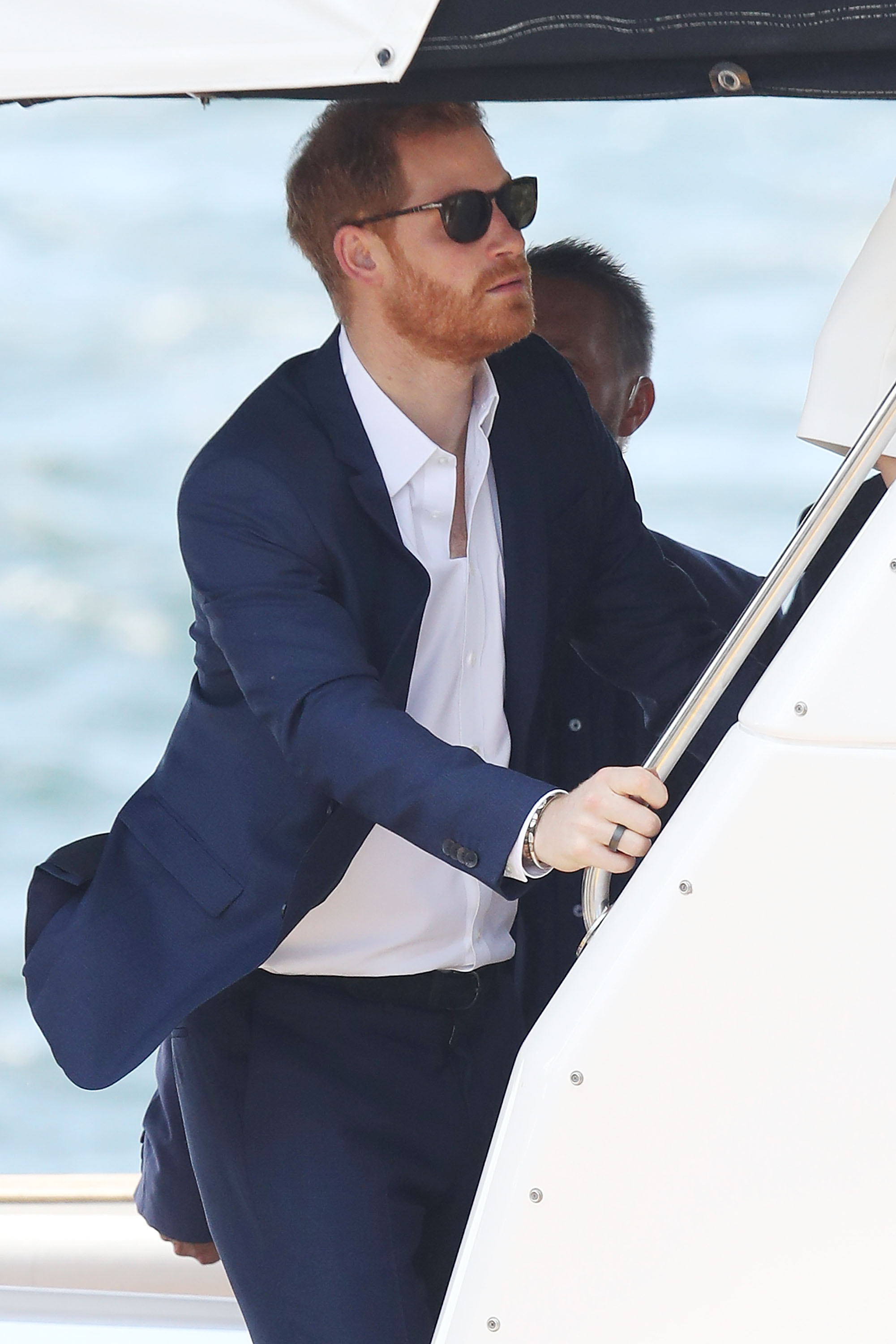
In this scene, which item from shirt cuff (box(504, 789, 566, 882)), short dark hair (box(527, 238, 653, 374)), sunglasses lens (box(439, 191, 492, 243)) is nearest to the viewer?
shirt cuff (box(504, 789, 566, 882))

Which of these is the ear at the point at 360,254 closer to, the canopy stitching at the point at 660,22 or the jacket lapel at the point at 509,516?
the jacket lapel at the point at 509,516

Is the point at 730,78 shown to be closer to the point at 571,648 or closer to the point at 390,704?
the point at 390,704

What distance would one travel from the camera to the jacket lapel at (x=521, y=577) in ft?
6.07

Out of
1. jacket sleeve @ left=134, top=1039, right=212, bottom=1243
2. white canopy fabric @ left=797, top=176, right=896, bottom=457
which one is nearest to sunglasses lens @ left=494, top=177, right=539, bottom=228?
white canopy fabric @ left=797, top=176, right=896, bottom=457

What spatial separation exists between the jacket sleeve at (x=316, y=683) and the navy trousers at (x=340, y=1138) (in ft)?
1.07

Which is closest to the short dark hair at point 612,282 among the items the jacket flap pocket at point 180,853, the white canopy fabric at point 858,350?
the white canopy fabric at point 858,350

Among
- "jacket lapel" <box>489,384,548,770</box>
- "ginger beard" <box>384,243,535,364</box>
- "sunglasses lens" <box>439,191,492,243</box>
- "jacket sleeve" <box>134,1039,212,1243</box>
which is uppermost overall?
"sunglasses lens" <box>439,191,492,243</box>

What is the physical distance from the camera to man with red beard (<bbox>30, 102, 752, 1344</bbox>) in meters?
1.72

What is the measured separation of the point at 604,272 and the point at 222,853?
1.23m

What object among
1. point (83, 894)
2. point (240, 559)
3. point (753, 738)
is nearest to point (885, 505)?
point (753, 738)

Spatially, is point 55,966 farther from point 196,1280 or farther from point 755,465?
point 755,465

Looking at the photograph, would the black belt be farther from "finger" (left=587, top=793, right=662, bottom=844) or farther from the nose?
the nose

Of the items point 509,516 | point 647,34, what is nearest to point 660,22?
point 647,34

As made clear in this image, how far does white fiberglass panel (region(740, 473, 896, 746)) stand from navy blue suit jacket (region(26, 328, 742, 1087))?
0.23 metres
